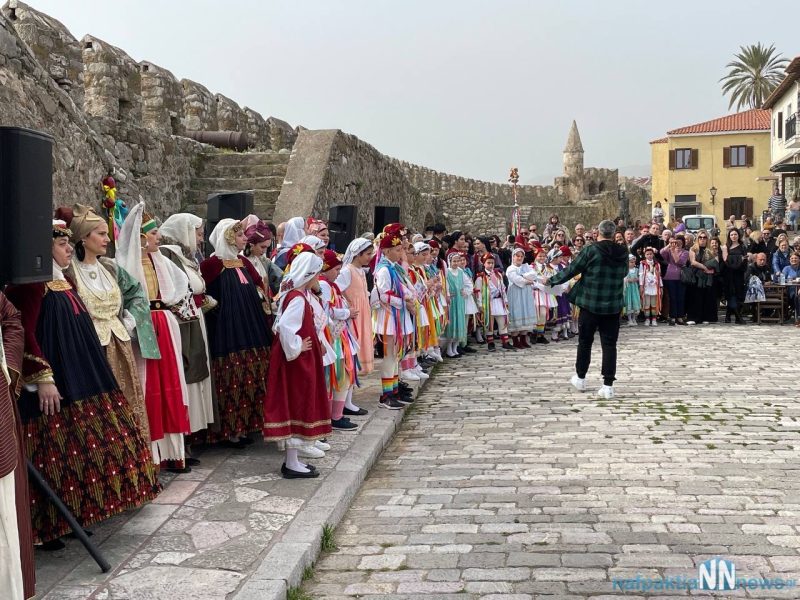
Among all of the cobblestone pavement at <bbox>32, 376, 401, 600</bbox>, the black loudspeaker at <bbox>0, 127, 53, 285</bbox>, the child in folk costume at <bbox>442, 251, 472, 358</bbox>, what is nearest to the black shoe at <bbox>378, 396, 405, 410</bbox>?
the cobblestone pavement at <bbox>32, 376, 401, 600</bbox>

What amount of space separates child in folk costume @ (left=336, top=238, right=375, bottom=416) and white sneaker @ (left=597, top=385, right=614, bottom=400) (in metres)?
2.37

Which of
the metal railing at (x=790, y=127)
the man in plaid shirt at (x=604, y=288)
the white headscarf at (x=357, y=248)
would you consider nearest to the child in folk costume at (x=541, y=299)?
the man in plaid shirt at (x=604, y=288)

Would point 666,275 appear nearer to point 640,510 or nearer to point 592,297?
point 592,297

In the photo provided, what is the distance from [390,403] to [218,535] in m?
3.62

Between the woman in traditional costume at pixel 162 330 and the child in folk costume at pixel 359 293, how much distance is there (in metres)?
2.19

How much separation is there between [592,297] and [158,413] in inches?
194

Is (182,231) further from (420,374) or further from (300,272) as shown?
(420,374)

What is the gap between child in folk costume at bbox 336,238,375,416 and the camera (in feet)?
25.7

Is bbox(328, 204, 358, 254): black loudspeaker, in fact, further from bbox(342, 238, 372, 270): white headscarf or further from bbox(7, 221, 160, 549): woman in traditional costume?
bbox(7, 221, 160, 549): woman in traditional costume

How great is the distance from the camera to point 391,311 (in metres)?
8.36

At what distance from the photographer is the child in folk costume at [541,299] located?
13266mm

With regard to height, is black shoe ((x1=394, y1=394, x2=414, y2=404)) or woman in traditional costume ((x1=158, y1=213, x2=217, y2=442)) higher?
woman in traditional costume ((x1=158, y1=213, x2=217, y2=442))

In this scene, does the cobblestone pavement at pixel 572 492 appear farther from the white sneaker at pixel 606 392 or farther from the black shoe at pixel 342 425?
the black shoe at pixel 342 425

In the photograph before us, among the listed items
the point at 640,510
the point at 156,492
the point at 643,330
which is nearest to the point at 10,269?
the point at 156,492
